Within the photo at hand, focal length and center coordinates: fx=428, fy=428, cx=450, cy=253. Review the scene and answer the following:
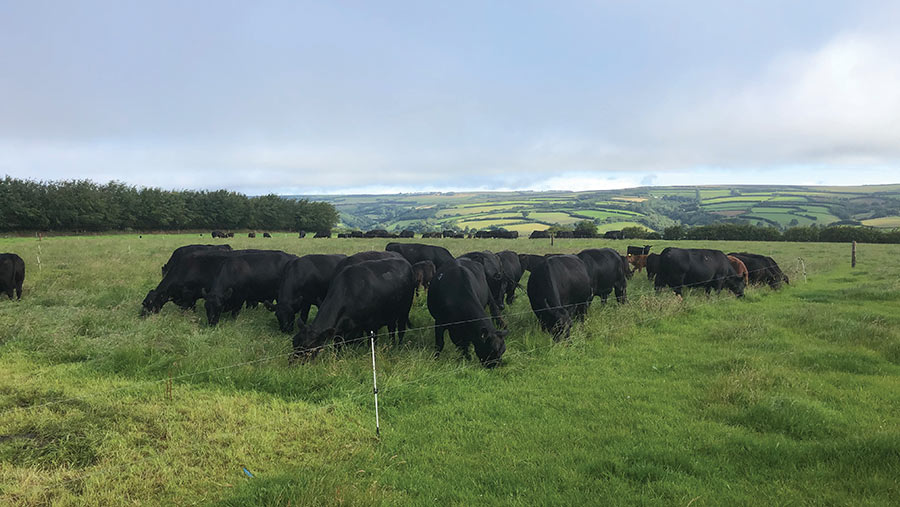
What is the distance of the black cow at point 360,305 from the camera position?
763cm

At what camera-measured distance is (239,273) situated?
1132 centimetres

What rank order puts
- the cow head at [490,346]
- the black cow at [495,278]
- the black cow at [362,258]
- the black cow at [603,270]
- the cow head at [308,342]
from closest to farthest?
the cow head at [308,342], the cow head at [490,346], the black cow at [362,258], the black cow at [603,270], the black cow at [495,278]

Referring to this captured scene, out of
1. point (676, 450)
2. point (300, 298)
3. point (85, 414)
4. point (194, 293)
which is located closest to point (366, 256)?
point (300, 298)

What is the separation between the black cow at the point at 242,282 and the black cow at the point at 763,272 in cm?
1639

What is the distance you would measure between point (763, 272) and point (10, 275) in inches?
982

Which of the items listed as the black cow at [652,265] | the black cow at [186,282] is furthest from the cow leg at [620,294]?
the black cow at [186,282]

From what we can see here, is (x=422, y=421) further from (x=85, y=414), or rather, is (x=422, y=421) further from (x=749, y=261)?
(x=749, y=261)

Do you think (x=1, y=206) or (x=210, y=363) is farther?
(x=1, y=206)

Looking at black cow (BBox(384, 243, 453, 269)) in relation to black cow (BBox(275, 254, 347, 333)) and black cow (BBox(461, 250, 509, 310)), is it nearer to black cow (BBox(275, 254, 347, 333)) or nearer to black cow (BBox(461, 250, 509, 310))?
black cow (BBox(461, 250, 509, 310))

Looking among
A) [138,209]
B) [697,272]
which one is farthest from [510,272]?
[138,209]

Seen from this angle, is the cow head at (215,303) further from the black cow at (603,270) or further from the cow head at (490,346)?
the black cow at (603,270)

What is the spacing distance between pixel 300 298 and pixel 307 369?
11.4 feet

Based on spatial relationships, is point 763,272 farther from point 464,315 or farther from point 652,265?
point 464,315

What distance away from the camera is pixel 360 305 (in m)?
8.40
